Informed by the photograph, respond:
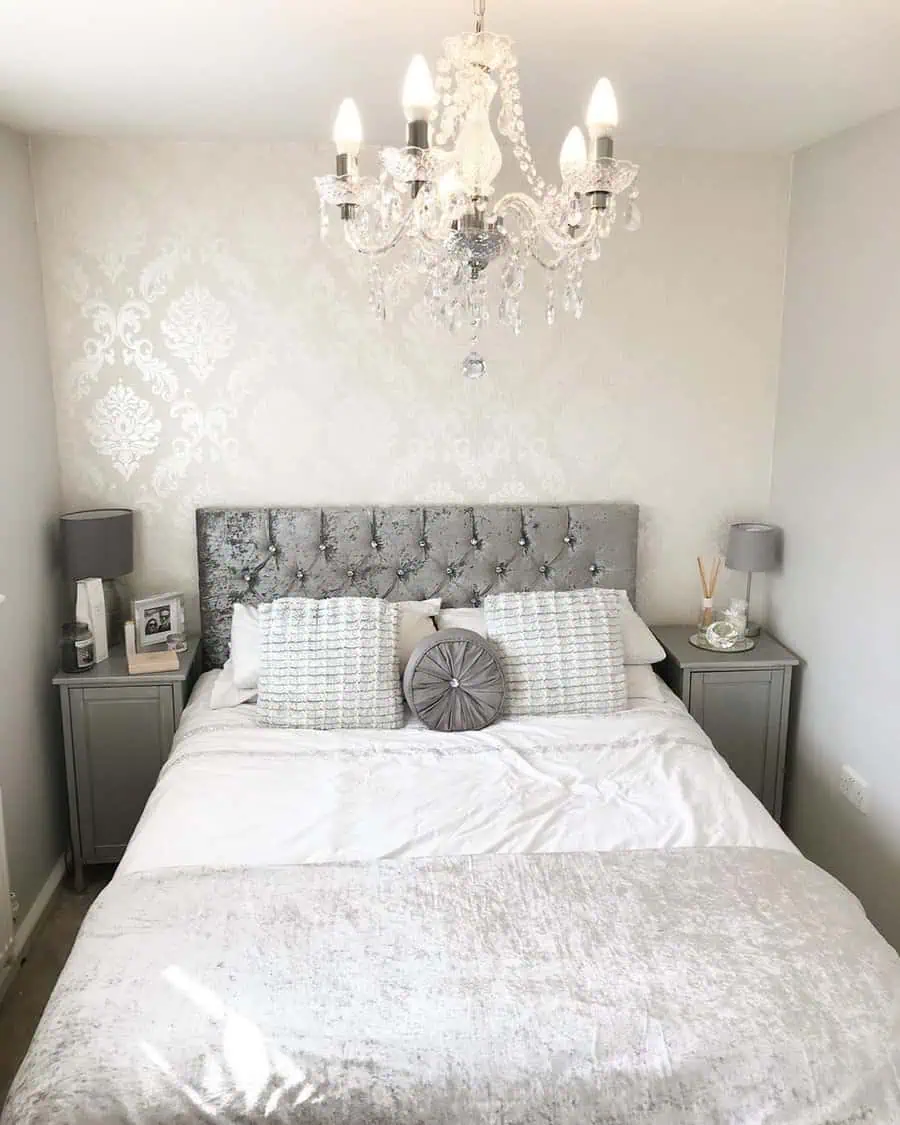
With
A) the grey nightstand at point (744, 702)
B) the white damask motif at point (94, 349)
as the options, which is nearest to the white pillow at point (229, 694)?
the white damask motif at point (94, 349)

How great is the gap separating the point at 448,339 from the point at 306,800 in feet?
5.42

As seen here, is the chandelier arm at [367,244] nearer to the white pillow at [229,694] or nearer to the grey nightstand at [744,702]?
the white pillow at [229,694]

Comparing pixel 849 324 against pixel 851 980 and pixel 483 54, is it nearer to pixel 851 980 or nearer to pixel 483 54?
pixel 483 54

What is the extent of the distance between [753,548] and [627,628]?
53 cm

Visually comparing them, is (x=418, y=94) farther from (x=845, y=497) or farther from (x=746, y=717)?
(x=746, y=717)

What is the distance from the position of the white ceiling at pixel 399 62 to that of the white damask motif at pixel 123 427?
83 cm

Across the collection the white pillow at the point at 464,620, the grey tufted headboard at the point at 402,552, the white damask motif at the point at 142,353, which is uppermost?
the white damask motif at the point at 142,353

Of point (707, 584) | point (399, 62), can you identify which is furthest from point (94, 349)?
point (707, 584)

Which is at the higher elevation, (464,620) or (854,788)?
(464,620)

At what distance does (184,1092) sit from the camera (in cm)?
147

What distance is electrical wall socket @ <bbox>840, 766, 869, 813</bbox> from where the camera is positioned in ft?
9.23

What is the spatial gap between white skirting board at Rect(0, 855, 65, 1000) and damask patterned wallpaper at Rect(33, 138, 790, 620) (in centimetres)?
103

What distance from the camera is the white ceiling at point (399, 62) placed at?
1880 mm

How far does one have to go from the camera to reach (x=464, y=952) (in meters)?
1.74
